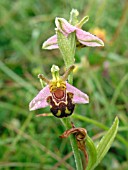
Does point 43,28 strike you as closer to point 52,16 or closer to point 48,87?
point 52,16

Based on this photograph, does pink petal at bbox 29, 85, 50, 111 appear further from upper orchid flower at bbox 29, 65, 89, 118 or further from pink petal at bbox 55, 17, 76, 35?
pink petal at bbox 55, 17, 76, 35

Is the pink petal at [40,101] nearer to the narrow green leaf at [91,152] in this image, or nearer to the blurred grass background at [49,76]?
the narrow green leaf at [91,152]

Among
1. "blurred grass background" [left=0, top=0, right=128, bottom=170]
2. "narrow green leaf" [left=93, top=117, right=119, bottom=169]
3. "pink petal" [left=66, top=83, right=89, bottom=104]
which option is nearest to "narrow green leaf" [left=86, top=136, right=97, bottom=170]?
"narrow green leaf" [left=93, top=117, right=119, bottom=169]

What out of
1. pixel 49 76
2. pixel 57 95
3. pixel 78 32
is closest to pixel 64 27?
pixel 78 32

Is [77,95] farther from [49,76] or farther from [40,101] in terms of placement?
[49,76]

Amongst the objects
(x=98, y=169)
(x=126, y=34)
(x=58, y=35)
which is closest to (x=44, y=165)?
(x=98, y=169)

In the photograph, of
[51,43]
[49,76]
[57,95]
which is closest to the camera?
[57,95]
